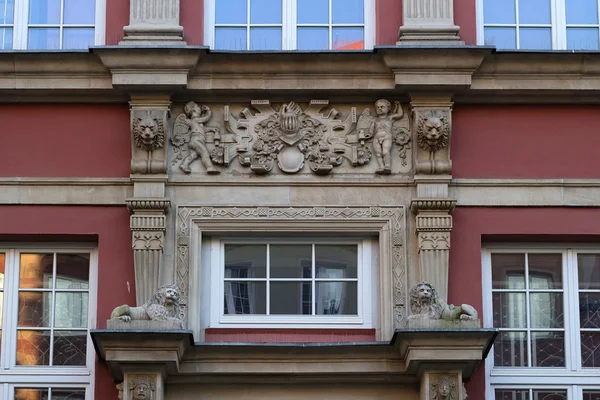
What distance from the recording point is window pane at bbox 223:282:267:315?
16.9 meters

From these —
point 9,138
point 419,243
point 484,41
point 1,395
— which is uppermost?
point 484,41

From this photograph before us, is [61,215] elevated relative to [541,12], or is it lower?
lower

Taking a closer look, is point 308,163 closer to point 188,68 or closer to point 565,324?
point 188,68

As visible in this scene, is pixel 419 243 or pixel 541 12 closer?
pixel 419 243

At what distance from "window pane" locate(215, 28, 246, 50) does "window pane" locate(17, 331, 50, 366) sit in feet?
11.5

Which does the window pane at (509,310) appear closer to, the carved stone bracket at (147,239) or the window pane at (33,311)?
the carved stone bracket at (147,239)

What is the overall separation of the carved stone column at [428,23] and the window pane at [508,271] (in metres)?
2.23

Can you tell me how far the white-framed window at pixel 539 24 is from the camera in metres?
17.7

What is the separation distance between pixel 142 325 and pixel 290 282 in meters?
1.73

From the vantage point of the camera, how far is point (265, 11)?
1783 cm

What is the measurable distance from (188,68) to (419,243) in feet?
9.56

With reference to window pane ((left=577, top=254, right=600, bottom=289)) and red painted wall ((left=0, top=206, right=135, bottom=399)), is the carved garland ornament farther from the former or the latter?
window pane ((left=577, top=254, right=600, bottom=289))

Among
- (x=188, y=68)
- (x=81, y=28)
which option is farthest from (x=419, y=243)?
(x=81, y=28)

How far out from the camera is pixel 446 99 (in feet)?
56.3
